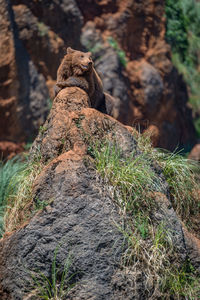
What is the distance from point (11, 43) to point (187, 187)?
6.08 metres

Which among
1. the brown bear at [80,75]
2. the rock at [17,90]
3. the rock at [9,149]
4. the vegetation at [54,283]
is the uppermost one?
the brown bear at [80,75]

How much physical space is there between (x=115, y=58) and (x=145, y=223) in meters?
7.63

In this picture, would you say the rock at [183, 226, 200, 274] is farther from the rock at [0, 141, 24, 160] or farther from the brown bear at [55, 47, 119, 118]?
the rock at [0, 141, 24, 160]

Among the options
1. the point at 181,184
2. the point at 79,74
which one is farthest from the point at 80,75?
the point at 181,184

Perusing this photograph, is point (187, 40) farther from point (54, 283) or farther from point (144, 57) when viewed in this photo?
point (54, 283)

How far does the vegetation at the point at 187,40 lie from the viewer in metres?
12.1

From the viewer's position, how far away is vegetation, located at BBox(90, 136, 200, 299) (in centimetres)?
394

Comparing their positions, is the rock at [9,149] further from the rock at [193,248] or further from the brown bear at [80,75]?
the rock at [193,248]

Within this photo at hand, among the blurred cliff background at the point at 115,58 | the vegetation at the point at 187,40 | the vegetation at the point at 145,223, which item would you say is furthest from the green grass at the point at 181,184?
the vegetation at the point at 187,40

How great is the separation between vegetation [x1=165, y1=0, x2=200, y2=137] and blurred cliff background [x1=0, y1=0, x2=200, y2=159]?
0.10ft

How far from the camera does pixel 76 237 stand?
388 centimetres

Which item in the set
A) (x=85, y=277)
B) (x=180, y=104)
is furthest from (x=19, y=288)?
(x=180, y=104)

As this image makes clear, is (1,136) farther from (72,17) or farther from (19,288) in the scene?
(19,288)

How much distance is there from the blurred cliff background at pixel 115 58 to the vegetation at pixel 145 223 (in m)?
3.77
